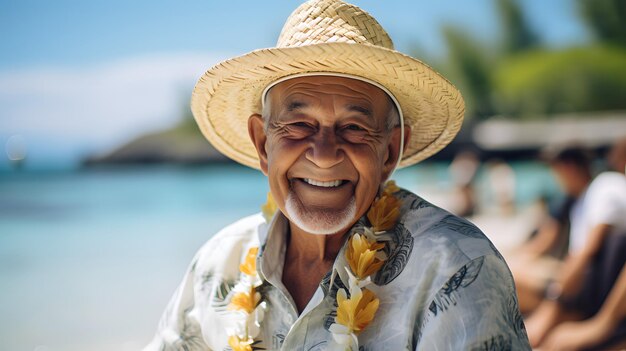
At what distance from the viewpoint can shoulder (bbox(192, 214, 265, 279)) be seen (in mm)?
2088

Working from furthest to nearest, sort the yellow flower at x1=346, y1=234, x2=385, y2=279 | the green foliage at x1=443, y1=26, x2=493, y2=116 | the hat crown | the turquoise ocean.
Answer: the green foliage at x1=443, y1=26, x2=493, y2=116
the turquoise ocean
the hat crown
the yellow flower at x1=346, y1=234, x2=385, y2=279

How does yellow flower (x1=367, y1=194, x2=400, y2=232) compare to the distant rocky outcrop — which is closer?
yellow flower (x1=367, y1=194, x2=400, y2=232)

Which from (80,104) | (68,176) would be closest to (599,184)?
(68,176)

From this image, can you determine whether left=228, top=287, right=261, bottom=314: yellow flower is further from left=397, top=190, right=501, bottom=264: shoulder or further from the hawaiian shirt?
left=397, top=190, right=501, bottom=264: shoulder

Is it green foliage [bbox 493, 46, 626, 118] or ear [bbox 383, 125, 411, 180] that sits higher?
ear [bbox 383, 125, 411, 180]

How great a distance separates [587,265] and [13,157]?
49.2 metres

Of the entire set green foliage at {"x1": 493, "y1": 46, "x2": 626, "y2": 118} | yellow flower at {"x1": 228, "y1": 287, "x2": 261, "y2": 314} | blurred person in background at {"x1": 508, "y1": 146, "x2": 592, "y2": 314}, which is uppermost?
yellow flower at {"x1": 228, "y1": 287, "x2": 261, "y2": 314}

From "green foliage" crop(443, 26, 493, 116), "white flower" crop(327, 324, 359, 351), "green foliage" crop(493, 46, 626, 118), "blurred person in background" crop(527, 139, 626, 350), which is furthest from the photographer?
"green foliage" crop(443, 26, 493, 116)

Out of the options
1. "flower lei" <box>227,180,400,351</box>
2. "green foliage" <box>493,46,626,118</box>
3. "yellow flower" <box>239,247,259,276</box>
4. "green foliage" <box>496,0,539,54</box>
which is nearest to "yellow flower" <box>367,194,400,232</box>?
"flower lei" <box>227,180,400,351</box>

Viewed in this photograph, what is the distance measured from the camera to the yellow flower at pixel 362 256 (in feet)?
5.72

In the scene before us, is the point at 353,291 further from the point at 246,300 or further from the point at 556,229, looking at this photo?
the point at 556,229

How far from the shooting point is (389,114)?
1.99 meters

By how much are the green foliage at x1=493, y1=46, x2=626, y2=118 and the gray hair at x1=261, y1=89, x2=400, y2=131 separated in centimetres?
4027

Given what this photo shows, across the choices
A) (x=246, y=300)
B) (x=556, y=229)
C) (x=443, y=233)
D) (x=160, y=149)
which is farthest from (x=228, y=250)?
(x=160, y=149)
